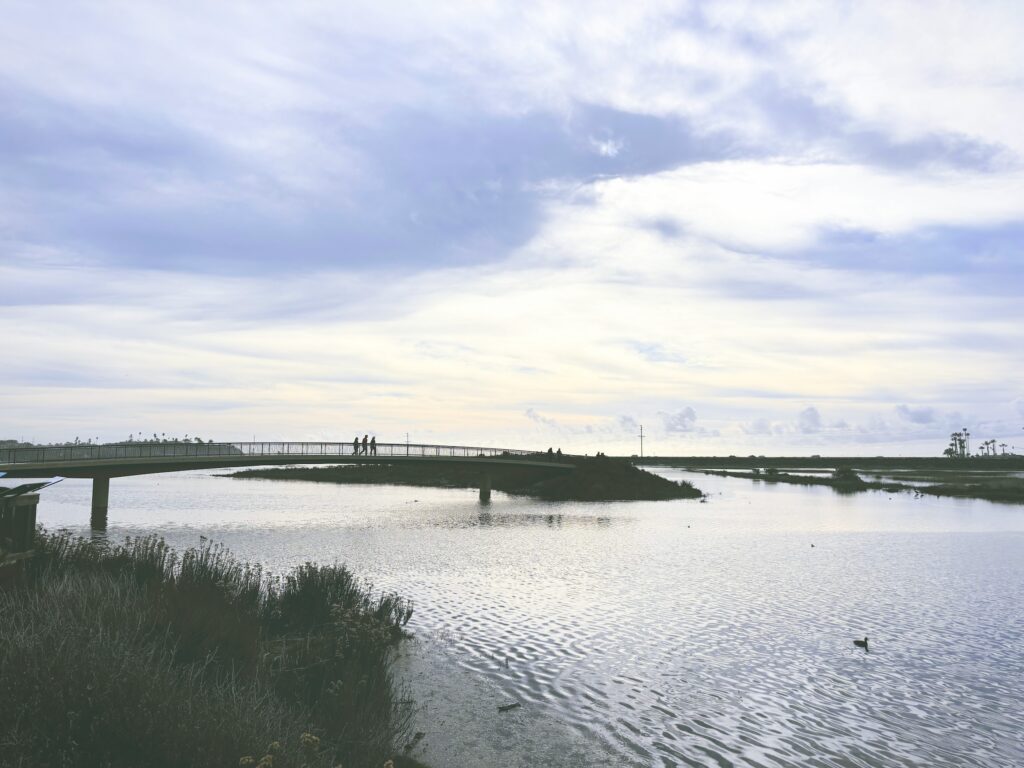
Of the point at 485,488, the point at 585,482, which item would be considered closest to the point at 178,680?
the point at 485,488

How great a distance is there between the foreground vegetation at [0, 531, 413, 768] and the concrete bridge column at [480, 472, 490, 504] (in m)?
68.8

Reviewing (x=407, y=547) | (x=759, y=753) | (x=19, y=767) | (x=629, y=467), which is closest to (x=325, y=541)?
(x=407, y=547)

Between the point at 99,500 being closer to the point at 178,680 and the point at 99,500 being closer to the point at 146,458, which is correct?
the point at 146,458

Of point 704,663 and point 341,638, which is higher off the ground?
point 341,638

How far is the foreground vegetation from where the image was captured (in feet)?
23.0

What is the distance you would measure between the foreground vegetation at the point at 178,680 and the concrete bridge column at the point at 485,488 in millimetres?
68814

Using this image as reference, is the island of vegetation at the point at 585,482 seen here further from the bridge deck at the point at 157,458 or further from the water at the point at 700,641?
the water at the point at 700,641

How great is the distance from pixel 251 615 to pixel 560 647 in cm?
754

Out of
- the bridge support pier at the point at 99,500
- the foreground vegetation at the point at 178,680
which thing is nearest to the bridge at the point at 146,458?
the bridge support pier at the point at 99,500

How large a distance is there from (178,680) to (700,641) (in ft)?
45.6

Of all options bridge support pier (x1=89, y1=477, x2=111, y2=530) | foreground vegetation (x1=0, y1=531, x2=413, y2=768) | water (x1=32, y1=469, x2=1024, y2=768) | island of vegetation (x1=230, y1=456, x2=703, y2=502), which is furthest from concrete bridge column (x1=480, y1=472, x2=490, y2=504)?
foreground vegetation (x1=0, y1=531, x2=413, y2=768)

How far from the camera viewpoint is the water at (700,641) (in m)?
12.2

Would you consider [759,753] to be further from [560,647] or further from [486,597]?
[486,597]

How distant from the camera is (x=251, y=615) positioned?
15.0 metres
